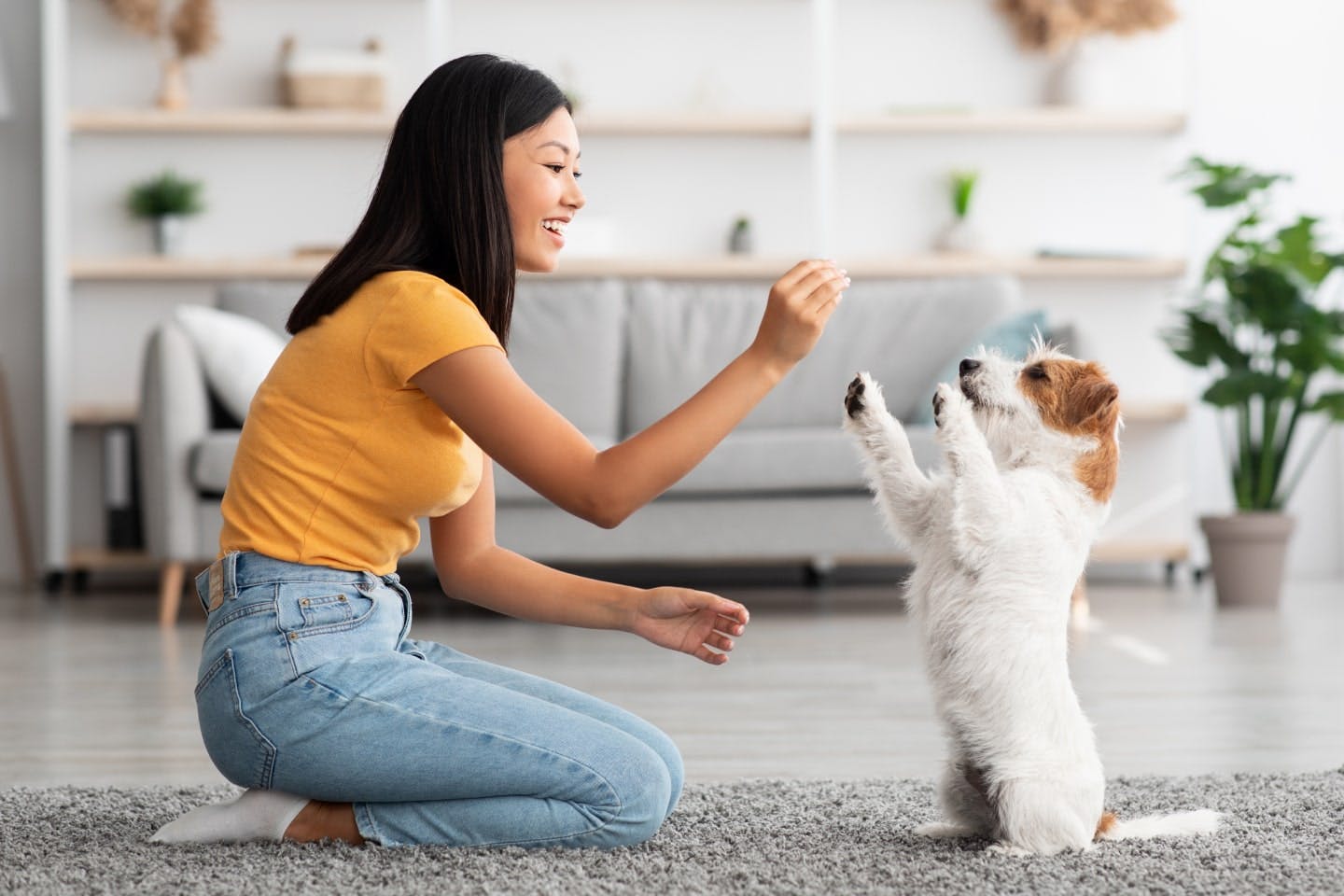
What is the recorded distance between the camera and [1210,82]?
518cm

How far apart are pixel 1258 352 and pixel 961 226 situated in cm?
120

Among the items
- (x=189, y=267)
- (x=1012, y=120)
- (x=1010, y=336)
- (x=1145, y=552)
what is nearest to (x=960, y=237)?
(x=1012, y=120)

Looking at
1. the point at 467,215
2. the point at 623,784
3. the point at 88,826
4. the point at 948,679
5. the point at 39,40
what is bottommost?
the point at 88,826

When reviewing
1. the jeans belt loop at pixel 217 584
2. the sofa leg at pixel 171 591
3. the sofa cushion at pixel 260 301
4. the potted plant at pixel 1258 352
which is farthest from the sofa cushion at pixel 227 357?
the potted plant at pixel 1258 352

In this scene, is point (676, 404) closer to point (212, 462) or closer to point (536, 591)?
point (212, 462)

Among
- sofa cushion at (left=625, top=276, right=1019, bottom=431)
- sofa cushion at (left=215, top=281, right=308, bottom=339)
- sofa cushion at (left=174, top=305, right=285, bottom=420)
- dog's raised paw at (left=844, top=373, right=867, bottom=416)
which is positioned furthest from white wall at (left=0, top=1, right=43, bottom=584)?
dog's raised paw at (left=844, top=373, right=867, bottom=416)

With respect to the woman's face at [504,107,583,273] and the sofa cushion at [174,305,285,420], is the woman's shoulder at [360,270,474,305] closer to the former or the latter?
the woman's face at [504,107,583,273]

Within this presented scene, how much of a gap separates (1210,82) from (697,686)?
3572 millimetres

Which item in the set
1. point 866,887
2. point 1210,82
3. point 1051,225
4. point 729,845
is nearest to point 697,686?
point 729,845

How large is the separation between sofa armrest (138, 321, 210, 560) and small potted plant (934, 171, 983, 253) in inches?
103

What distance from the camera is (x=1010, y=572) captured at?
146 cm

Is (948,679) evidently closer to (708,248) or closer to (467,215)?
(467,215)

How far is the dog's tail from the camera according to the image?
1515 millimetres

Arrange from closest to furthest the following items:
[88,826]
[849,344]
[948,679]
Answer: [948,679], [88,826], [849,344]
